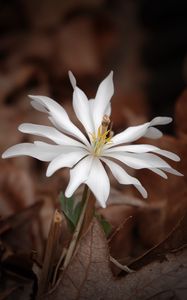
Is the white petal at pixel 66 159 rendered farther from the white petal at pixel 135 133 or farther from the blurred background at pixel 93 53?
the blurred background at pixel 93 53

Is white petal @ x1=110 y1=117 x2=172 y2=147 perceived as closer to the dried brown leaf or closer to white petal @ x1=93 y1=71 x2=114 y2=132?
white petal @ x1=93 y1=71 x2=114 y2=132

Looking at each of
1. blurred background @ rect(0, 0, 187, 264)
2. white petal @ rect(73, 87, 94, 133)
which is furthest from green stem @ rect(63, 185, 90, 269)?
blurred background @ rect(0, 0, 187, 264)

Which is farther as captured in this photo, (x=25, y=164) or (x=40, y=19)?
(x=40, y=19)

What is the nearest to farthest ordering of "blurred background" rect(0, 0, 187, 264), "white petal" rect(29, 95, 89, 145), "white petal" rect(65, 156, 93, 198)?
"white petal" rect(65, 156, 93, 198) → "white petal" rect(29, 95, 89, 145) → "blurred background" rect(0, 0, 187, 264)

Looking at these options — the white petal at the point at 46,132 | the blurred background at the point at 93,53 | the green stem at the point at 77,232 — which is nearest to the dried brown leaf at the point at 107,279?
the green stem at the point at 77,232

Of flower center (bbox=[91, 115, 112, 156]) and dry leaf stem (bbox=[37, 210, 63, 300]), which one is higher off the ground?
flower center (bbox=[91, 115, 112, 156])

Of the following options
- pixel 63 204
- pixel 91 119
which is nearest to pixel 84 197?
pixel 63 204

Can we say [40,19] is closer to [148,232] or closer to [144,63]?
[144,63]
